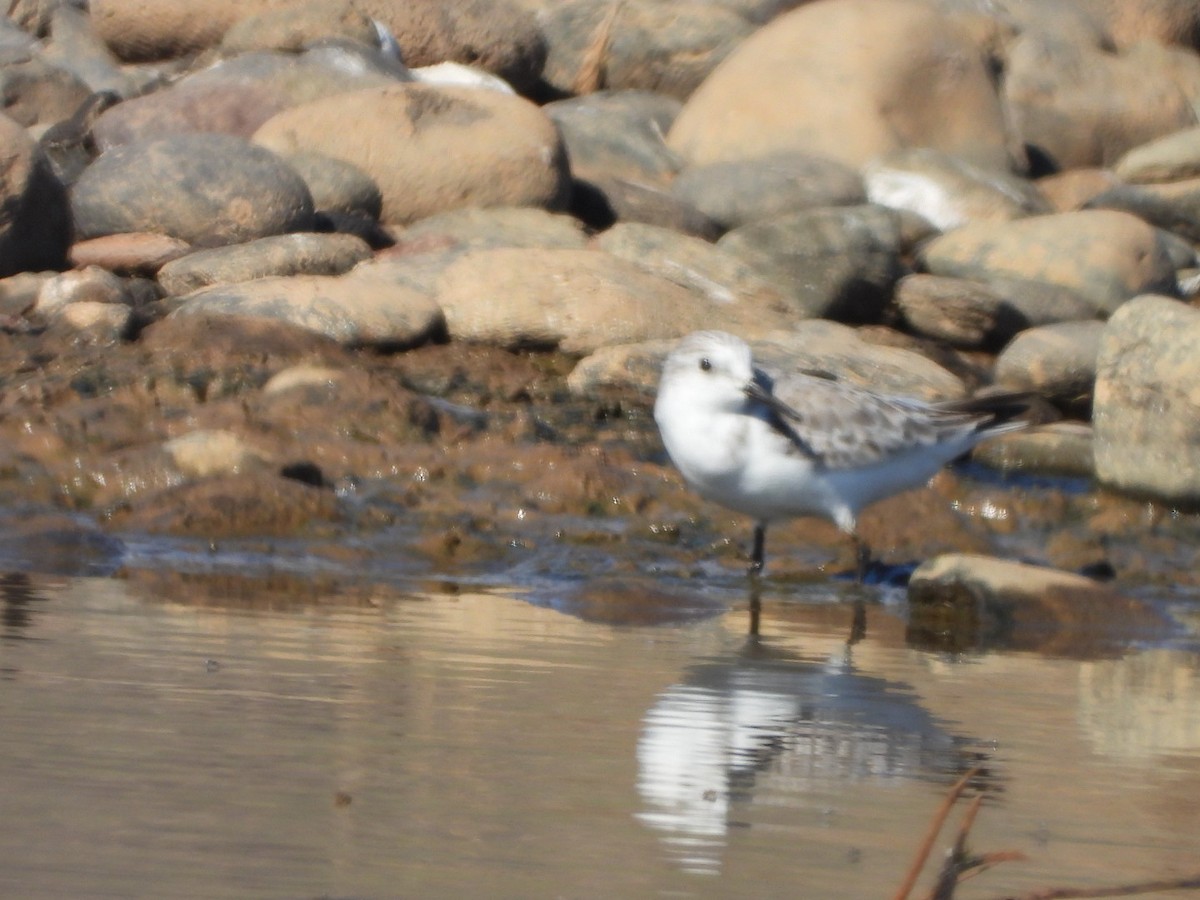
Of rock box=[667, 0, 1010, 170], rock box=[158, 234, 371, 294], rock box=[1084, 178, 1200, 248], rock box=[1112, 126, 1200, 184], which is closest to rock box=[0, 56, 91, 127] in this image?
rock box=[667, 0, 1010, 170]

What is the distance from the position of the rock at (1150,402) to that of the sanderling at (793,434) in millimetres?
1862

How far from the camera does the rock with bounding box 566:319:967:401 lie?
10805mm

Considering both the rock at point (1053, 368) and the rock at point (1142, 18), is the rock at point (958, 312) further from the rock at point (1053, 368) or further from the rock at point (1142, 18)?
the rock at point (1142, 18)

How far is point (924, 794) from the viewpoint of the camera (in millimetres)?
4121

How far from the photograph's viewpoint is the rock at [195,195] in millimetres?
12875

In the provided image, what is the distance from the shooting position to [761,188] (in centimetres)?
1494

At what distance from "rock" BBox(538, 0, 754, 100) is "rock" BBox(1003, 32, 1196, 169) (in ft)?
9.13

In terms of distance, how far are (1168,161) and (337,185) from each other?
7400 mm

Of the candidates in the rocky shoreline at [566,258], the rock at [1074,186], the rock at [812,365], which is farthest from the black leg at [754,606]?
the rock at [1074,186]

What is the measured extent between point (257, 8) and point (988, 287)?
28.4 feet

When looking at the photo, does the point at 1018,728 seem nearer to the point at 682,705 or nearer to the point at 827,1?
the point at 682,705

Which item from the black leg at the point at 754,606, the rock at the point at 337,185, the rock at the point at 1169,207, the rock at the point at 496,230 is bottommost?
the black leg at the point at 754,606

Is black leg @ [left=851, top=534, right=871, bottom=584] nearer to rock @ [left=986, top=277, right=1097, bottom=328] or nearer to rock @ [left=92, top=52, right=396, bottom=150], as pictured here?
rock @ [left=986, top=277, right=1097, bottom=328]

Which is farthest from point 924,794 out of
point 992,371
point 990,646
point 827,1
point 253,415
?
point 827,1
